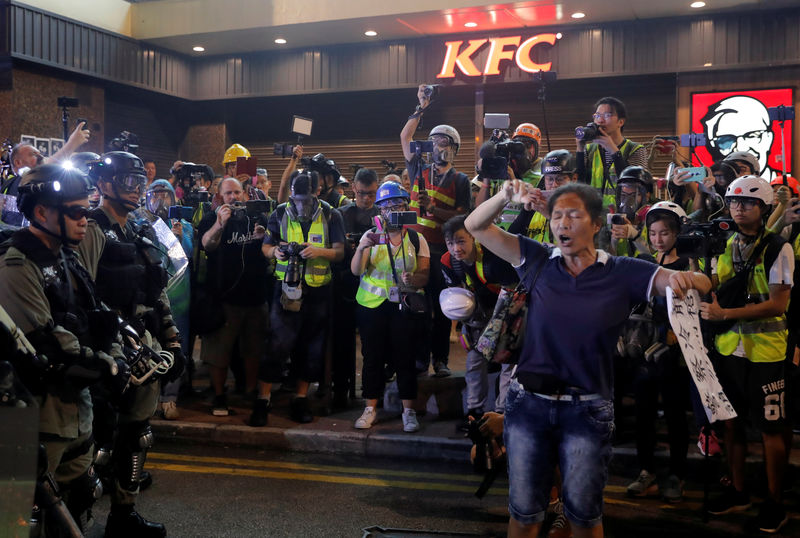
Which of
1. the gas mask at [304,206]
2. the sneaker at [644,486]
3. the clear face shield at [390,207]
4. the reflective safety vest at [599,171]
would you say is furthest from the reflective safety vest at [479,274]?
the gas mask at [304,206]

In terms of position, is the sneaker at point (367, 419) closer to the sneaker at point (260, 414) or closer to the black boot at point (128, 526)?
the sneaker at point (260, 414)

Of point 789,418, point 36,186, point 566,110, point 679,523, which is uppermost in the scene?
point 566,110

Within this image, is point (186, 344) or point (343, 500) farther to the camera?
point (186, 344)

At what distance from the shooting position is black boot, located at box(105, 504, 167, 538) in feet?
16.9

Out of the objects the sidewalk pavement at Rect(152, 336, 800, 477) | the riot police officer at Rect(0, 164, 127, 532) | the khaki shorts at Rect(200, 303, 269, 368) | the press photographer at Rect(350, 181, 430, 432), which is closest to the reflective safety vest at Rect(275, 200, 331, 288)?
the press photographer at Rect(350, 181, 430, 432)

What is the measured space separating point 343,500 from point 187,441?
231 cm

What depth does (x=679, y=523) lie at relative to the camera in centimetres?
556

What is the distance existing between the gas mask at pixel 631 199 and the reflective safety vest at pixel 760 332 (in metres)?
1.45

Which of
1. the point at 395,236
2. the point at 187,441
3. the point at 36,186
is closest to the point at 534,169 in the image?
the point at 395,236

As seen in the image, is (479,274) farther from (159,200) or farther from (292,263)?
(159,200)

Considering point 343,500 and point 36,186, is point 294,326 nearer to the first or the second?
point 343,500

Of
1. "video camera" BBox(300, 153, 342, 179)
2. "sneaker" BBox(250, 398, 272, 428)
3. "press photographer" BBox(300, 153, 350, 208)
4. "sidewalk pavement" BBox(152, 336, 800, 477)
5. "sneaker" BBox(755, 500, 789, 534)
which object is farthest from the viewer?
"press photographer" BBox(300, 153, 350, 208)

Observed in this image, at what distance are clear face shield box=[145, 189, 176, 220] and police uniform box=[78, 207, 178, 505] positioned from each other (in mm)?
3635

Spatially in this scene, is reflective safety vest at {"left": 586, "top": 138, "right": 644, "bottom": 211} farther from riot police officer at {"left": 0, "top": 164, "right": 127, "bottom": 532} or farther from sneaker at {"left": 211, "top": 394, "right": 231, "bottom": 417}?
riot police officer at {"left": 0, "top": 164, "right": 127, "bottom": 532}
